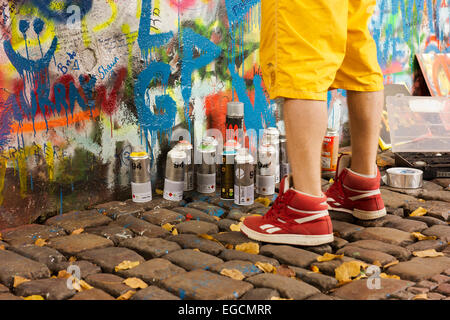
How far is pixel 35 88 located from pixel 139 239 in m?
0.90

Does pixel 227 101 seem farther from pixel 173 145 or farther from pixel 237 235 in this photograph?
pixel 237 235

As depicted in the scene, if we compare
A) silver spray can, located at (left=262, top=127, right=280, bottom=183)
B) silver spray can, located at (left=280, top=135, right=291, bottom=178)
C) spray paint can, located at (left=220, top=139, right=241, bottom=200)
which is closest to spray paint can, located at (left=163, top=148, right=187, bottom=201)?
spray paint can, located at (left=220, top=139, right=241, bottom=200)

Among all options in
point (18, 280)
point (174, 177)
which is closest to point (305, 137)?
point (174, 177)

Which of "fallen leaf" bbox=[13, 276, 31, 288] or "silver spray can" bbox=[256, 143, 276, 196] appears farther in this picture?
"silver spray can" bbox=[256, 143, 276, 196]

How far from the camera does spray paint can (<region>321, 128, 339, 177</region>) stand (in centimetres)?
357

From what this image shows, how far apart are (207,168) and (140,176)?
0.40 m

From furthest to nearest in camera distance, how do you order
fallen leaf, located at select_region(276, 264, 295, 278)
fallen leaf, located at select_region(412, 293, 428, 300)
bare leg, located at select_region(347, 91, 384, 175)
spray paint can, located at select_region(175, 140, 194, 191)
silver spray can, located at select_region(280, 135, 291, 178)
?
silver spray can, located at select_region(280, 135, 291, 178) < spray paint can, located at select_region(175, 140, 194, 191) < bare leg, located at select_region(347, 91, 384, 175) < fallen leaf, located at select_region(276, 264, 295, 278) < fallen leaf, located at select_region(412, 293, 428, 300)

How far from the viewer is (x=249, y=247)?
229 centimetres

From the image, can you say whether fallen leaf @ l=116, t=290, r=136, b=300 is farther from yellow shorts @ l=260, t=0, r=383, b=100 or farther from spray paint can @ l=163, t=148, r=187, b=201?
spray paint can @ l=163, t=148, r=187, b=201

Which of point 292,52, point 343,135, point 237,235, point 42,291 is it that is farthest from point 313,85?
A: point 343,135

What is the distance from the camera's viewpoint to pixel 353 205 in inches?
105

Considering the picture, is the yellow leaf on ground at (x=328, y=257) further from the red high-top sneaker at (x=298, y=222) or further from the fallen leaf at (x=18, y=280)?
the fallen leaf at (x=18, y=280)

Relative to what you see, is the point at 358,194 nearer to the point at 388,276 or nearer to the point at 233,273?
the point at 388,276

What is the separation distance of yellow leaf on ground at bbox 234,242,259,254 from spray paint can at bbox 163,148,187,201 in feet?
2.65
